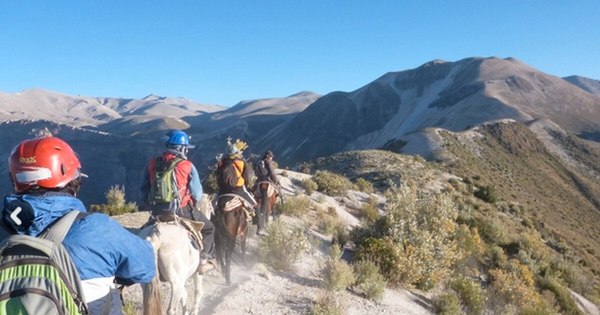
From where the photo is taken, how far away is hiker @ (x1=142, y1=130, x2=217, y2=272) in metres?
6.85

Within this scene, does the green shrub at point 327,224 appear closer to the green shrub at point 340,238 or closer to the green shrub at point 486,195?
the green shrub at point 340,238

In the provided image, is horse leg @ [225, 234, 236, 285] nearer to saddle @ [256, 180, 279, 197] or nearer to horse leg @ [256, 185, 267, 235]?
horse leg @ [256, 185, 267, 235]

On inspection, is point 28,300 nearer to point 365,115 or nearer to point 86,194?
point 86,194

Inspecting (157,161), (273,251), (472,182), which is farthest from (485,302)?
(472,182)

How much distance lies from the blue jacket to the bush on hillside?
27.3ft

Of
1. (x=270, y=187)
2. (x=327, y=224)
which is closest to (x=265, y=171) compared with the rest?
(x=270, y=187)

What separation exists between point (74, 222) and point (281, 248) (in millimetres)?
8150

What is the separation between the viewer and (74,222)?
9.32ft

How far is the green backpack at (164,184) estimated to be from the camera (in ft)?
22.2

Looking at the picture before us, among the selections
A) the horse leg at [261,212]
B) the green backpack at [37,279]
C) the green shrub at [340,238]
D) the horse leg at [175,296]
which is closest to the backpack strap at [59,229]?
the green backpack at [37,279]

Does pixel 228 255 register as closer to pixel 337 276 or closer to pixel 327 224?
pixel 337 276

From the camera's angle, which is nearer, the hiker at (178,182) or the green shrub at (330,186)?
the hiker at (178,182)

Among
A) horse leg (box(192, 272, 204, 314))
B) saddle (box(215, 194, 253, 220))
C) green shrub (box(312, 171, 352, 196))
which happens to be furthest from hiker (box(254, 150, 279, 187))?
green shrub (box(312, 171, 352, 196))

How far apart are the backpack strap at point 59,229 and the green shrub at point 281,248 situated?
26.2ft
